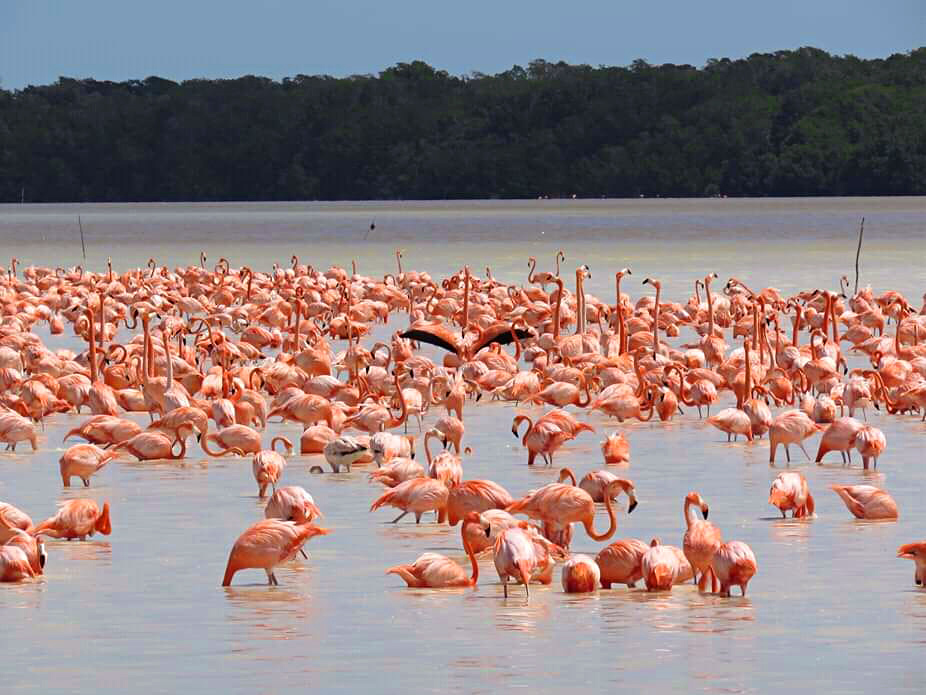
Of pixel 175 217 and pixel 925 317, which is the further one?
pixel 175 217

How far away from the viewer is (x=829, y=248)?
154 feet

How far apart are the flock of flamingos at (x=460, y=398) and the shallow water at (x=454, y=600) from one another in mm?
135

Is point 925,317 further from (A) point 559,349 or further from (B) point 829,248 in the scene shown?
(B) point 829,248

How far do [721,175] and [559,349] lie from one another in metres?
103

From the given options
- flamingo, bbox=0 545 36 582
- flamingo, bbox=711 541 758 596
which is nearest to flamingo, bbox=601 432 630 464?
flamingo, bbox=711 541 758 596

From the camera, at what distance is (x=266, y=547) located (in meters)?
8.04

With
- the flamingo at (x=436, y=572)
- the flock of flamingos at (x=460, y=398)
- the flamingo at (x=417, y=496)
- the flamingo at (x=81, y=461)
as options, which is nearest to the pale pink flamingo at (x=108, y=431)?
the flock of flamingos at (x=460, y=398)

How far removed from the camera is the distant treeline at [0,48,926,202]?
119 meters

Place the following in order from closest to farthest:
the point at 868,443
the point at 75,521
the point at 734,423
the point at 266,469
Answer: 1. the point at 75,521
2. the point at 266,469
3. the point at 868,443
4. the point at 734,423

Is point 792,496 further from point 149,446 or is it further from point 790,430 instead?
point 149,446

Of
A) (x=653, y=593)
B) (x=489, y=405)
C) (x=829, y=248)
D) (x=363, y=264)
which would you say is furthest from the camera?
(x=829, y=248)

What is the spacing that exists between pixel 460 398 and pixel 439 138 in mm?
116696

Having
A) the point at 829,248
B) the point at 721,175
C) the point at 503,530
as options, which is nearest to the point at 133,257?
the point at 829,248

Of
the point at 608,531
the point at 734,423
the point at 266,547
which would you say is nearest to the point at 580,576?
the point at 608,531
